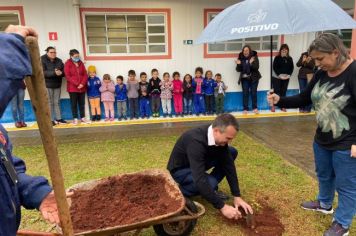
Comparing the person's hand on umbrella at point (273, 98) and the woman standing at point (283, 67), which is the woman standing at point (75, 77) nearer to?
the woman standing at point (283, 67)

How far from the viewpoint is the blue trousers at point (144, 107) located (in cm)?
884

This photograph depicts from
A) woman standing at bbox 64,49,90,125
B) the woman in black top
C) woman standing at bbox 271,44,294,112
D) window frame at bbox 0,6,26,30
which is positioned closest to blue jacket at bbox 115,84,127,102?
woman standing at bbox 64,49,90,125

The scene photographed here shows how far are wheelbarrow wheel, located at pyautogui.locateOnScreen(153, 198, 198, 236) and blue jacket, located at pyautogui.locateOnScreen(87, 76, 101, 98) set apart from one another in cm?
597

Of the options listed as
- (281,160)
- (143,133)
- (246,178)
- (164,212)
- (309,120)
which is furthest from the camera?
(309,120)

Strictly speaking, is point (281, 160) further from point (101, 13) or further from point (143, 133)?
point (101, 13)

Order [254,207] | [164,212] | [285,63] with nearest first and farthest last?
1. [164,212]
2. [254,207]
3. [285,63]

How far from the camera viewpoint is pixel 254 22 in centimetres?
341

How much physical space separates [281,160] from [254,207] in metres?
1.79

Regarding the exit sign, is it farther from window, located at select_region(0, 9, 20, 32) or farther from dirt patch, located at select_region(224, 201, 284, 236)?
dirt patch, located at select_region(224, 201, 284, 236)

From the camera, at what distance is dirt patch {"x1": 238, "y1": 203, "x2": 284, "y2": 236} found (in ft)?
10.8

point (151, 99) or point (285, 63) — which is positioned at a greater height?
point (285, 63)

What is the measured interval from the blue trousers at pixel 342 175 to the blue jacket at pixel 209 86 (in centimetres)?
559

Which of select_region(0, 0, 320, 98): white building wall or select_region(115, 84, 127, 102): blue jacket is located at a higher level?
select_region(0, 0, 320, 98): white building wall

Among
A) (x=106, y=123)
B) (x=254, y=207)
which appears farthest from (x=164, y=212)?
(x=106, y=123)
